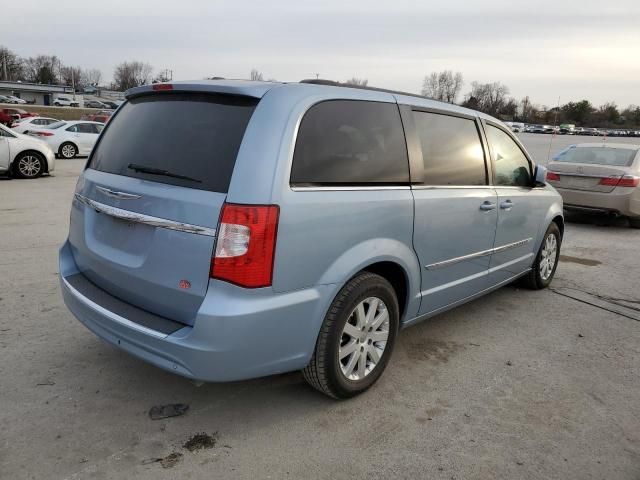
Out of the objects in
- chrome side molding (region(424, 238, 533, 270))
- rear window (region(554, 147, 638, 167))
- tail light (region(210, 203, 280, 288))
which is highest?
rear window (region(554, 147, 638, 167))

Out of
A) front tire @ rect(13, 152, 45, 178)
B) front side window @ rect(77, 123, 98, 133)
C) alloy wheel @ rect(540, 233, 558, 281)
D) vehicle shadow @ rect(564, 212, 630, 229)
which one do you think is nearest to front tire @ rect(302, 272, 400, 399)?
alloy wheel @ rect(540, 233, 558, 281)

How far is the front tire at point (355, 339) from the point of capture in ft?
9.43

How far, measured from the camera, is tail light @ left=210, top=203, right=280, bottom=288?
8.06 ft

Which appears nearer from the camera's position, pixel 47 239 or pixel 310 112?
pixel 310 112

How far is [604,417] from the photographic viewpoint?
310 cm

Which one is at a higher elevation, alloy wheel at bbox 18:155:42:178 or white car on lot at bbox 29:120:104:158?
white car on lot at bbox 29:120:104:158

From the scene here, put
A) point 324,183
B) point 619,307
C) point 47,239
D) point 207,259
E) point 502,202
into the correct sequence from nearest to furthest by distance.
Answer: point 207,259 → point 324,183 → point 502,202 → point 619,307 → point 47,239

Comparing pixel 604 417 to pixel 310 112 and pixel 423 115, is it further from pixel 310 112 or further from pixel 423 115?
pixel 310 112

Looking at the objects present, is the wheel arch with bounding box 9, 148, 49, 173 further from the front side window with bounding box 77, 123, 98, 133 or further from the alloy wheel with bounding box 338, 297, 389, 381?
the alloy wheel with bounding box 338, 297, 389, 381

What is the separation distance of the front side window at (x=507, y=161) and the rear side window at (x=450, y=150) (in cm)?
26

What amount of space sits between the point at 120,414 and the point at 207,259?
113cm

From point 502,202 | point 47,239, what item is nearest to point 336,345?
point 502,202

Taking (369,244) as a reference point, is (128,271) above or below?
below

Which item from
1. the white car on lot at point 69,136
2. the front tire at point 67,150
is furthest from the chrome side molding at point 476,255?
the front tire at point 67,150
